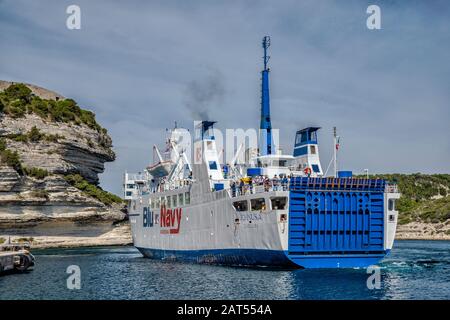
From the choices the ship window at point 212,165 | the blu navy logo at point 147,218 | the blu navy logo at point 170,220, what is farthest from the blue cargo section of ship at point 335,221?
the blu navy logo at point 147,218

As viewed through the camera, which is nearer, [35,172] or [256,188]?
[256,188]

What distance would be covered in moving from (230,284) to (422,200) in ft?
534

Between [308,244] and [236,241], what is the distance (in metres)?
6.77

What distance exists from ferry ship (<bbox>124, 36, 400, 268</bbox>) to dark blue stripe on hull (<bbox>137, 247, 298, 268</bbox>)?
10cm

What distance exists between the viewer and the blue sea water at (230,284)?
3431 centimetres

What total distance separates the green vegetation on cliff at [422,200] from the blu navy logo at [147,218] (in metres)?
77.8

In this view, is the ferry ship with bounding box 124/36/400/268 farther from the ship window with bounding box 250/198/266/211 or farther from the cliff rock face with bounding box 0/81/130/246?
the cliff rock face with bounding box 0/81/130/246

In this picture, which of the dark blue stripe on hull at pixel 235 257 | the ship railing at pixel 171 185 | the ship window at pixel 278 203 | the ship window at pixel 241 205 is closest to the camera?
the dark blue stripe on hull at pixel 235 257

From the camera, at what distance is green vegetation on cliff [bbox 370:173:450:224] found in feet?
502

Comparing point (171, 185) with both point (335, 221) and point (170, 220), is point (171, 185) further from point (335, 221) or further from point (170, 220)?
point (335, 221)

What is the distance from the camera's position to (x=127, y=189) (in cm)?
7700

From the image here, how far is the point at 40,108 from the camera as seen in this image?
10450 cm

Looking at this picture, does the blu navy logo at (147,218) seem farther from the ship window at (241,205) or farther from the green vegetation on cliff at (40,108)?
the green vegetation on cliff at (40,108)

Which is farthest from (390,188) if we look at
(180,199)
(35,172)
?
(35,172)
